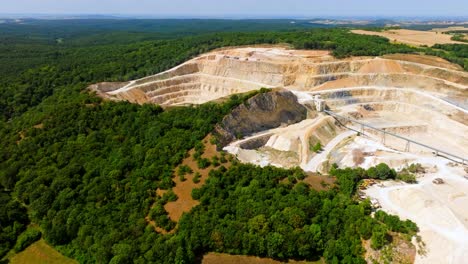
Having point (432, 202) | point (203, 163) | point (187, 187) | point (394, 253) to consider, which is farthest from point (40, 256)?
point (432, 202)

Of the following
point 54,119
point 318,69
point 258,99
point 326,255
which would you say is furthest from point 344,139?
point 54,119

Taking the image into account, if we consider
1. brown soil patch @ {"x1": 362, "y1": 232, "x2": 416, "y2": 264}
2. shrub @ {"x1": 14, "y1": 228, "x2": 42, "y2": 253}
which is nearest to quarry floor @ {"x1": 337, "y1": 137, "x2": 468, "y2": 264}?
brown soil patch @ {"x1": 362, "y1": 232, "x2": 416, "y2": 264}

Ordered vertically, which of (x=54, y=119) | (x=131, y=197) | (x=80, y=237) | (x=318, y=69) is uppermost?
(x=318, y=69)

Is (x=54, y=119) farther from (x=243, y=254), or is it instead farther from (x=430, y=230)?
(x=430, y=230)

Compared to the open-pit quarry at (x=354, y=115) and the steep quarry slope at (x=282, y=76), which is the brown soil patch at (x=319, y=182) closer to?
the open-pit quarry at (x=354, y=115)

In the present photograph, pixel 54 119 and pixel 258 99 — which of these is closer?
pixel 54 119

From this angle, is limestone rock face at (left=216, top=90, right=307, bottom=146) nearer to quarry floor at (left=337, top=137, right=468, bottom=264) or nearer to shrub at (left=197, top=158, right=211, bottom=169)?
shrub at (left=197, top=158, right=211, bottom=169)

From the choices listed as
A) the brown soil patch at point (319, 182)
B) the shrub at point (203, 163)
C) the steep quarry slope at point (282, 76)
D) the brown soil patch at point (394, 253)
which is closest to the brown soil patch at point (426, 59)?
the steep quarry slope at point (282, 76)

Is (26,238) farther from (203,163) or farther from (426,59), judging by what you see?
(426,59)
